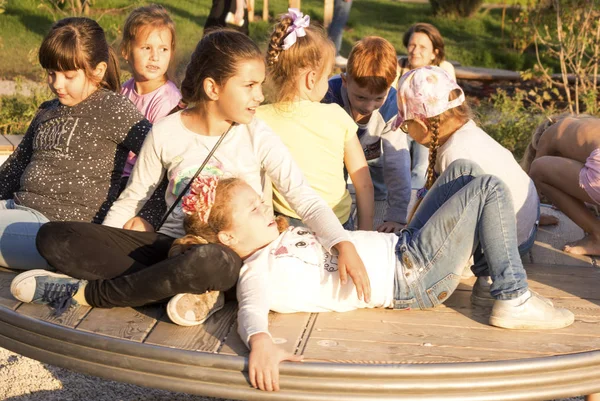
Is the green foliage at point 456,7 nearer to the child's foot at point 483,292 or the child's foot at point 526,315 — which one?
the child's foot at point 483,292

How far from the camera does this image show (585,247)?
12.4ft

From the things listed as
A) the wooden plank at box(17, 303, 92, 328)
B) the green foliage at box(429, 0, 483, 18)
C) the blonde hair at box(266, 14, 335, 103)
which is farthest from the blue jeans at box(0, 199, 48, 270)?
the green foliage at box(429, 0, 483, 18)

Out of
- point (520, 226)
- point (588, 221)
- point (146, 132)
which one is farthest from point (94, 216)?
point (588, 221)

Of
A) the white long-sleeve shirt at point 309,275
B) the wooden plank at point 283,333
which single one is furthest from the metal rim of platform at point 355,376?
the white long-sleeve shirt at point 309,275

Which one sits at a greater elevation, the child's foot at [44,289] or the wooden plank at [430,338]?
the wooden plank at [430,338]

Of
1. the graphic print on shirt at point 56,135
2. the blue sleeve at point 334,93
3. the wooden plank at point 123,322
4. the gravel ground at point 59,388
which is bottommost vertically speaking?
the gravel ground at point 59,388

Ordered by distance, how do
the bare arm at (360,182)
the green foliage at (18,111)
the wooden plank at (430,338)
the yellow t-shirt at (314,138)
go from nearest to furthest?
the wooden plank at (430,338), the yellow t-shirt at (314,138), the bare arm at (360,182), the green foliage at (18,111)

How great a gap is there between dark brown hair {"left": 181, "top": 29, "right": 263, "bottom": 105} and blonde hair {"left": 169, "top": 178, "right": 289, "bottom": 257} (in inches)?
18.2

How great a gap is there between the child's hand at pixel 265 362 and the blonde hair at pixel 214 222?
50cm

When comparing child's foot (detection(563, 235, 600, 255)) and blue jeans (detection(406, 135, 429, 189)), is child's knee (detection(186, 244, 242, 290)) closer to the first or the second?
child's foot (detection(563, 235, 600, 255))

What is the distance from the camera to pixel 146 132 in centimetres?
367

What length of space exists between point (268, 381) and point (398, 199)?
172cm

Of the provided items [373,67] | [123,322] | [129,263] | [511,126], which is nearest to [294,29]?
[373,67]

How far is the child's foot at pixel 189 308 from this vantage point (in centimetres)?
289
